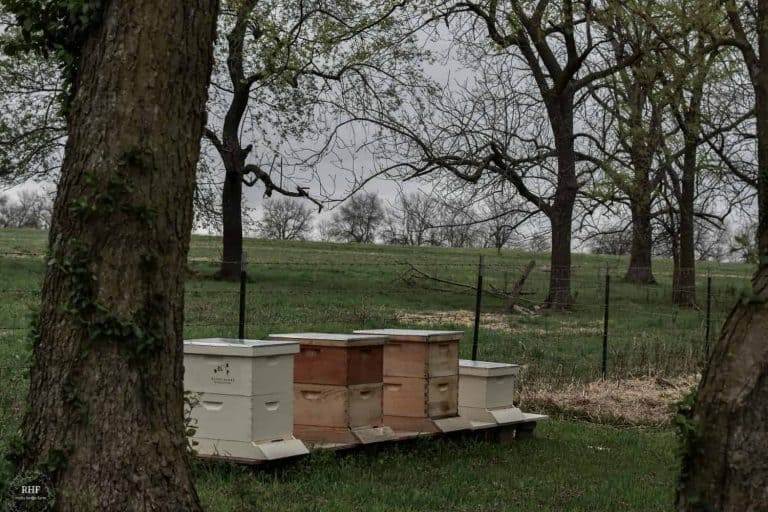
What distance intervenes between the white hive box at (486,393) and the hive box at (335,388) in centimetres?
159

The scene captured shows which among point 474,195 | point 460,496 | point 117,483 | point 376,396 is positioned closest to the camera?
point 117,483

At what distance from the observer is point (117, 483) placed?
4.75 m

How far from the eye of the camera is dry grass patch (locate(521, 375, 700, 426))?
11758mm

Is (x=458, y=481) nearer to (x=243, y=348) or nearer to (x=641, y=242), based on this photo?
(x=243, y=348)

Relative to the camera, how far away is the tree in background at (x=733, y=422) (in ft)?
14.5

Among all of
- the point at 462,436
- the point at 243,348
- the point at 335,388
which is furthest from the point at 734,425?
the point at 462,436

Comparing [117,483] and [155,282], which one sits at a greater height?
[155,282]

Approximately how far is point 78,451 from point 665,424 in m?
8.38

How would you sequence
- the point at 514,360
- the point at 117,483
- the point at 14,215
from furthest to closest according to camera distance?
the point at 14,215
the point at 514,360
the point at 117,483

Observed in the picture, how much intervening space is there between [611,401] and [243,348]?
260 inches

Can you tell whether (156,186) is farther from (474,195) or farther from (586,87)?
(586,87)

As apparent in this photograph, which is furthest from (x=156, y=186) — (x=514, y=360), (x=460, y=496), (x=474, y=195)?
(x=474, y=195)

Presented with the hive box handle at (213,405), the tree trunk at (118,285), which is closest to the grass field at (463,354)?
the hive box handle at (213,405)

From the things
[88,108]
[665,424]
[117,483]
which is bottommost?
[665,424]
